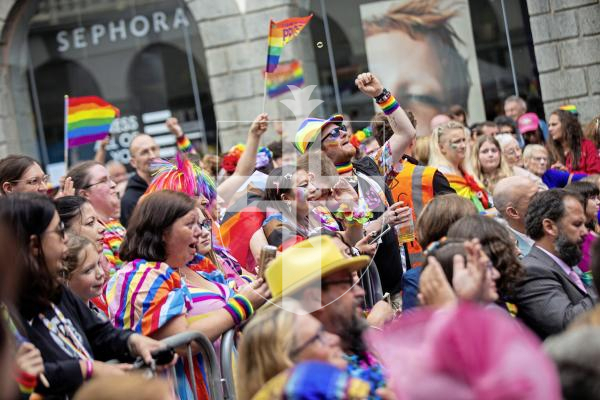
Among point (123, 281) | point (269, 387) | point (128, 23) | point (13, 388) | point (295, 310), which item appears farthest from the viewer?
point (128, 23)

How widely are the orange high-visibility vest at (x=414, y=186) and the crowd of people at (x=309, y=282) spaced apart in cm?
1

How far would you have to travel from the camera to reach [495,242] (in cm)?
446

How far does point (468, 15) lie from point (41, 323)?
32.9ft

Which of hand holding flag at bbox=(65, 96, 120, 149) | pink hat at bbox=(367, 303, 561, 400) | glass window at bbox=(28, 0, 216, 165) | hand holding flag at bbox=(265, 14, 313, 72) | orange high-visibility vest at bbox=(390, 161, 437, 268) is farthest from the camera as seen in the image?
glass window at bbox=(28, 0, 216, 165)

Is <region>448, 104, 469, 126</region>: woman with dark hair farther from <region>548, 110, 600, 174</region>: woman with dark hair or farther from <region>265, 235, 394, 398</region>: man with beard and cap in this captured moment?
<region>265, 235, 394, 398</region>: man with beard and cap

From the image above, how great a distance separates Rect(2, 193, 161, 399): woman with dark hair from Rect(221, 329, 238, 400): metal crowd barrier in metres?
0.51

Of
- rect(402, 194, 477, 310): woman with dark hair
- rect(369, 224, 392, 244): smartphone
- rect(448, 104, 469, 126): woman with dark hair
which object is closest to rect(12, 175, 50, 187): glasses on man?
rect(369, 224, 392, 244): smartphone

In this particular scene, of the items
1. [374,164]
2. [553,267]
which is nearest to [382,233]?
[553,267]

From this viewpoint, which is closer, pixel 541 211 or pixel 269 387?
pixel 269 387

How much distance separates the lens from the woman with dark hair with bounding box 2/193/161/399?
12.0 ft

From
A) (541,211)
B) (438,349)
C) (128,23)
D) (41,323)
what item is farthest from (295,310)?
(128,23)

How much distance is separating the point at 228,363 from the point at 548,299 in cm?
154

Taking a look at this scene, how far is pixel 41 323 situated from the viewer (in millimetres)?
3748

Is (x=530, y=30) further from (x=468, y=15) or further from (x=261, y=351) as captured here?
(x=261, y=351)
